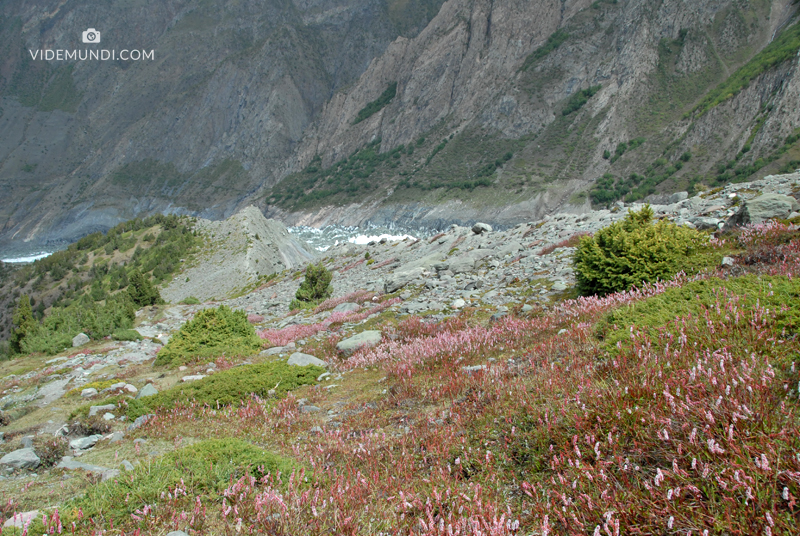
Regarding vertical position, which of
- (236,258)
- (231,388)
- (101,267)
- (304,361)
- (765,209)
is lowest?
(765,209)

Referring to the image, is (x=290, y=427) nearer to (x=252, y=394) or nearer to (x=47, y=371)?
(x=252, y=394)

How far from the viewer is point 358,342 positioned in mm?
9336

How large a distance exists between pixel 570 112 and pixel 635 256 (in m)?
135

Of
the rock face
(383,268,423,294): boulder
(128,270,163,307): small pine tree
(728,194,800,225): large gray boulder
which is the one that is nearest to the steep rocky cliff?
the rock face

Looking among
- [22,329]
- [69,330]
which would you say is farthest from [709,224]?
[22,329]

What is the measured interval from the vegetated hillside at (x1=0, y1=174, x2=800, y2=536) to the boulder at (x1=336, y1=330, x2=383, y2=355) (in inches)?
2.8

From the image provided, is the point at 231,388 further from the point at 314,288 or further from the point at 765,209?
the point at 314,288

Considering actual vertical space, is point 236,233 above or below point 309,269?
above

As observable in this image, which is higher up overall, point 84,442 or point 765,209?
point 84,442

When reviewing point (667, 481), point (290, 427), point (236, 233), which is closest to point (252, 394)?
point (290, 427)

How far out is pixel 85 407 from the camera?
24.1 feet

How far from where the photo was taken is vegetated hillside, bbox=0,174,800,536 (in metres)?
2.54

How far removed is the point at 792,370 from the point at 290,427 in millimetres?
5088

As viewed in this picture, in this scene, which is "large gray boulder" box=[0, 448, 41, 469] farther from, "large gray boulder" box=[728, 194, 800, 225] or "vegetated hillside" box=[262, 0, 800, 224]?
"vegetated hillside" box=[262, 0, 800, 224]
